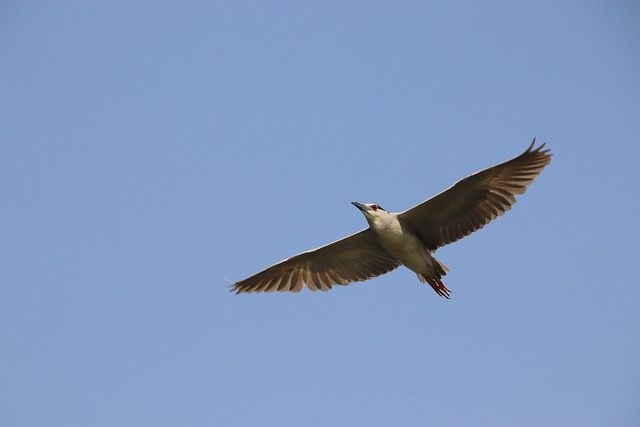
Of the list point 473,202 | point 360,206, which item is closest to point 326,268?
point 360,206

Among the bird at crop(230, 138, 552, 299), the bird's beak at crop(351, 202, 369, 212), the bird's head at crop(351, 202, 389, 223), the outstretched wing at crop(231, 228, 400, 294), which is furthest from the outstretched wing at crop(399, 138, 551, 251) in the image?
the outstretched wing at crop(231, 228, 400, 294)

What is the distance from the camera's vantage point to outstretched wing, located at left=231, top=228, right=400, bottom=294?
67.5ft

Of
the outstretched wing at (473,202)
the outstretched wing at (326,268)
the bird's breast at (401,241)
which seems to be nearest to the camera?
the outstretched wing at (473,202)

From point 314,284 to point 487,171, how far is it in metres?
→ 4.97

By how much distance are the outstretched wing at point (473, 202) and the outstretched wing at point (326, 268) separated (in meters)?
1.36

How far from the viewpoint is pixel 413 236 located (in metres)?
19.5

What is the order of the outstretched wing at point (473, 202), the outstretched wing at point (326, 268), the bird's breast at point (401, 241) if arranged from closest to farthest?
the outstretched wing at point (473, 202), the bird's breast at point (401, 241), the outstretched wing at point (326, 268)

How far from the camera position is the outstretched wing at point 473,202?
18500mm

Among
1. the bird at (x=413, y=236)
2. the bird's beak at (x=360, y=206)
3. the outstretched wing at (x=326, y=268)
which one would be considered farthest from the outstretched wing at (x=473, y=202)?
the outstretched wing at (x=326, y=268)

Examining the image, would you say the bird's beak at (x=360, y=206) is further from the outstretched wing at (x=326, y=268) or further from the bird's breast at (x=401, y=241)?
the outstretched wing at (x=326, y=268)

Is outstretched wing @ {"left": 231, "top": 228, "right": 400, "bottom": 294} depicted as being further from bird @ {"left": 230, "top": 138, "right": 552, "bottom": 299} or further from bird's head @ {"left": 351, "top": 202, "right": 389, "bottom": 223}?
bird's head @ {"left": 351, "top": 202, "right": 389, "bottom": 223}

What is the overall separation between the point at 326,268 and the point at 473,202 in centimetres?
386

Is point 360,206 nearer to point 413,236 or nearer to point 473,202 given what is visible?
point 413,236

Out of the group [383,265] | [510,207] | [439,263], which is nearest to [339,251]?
[383,265]
